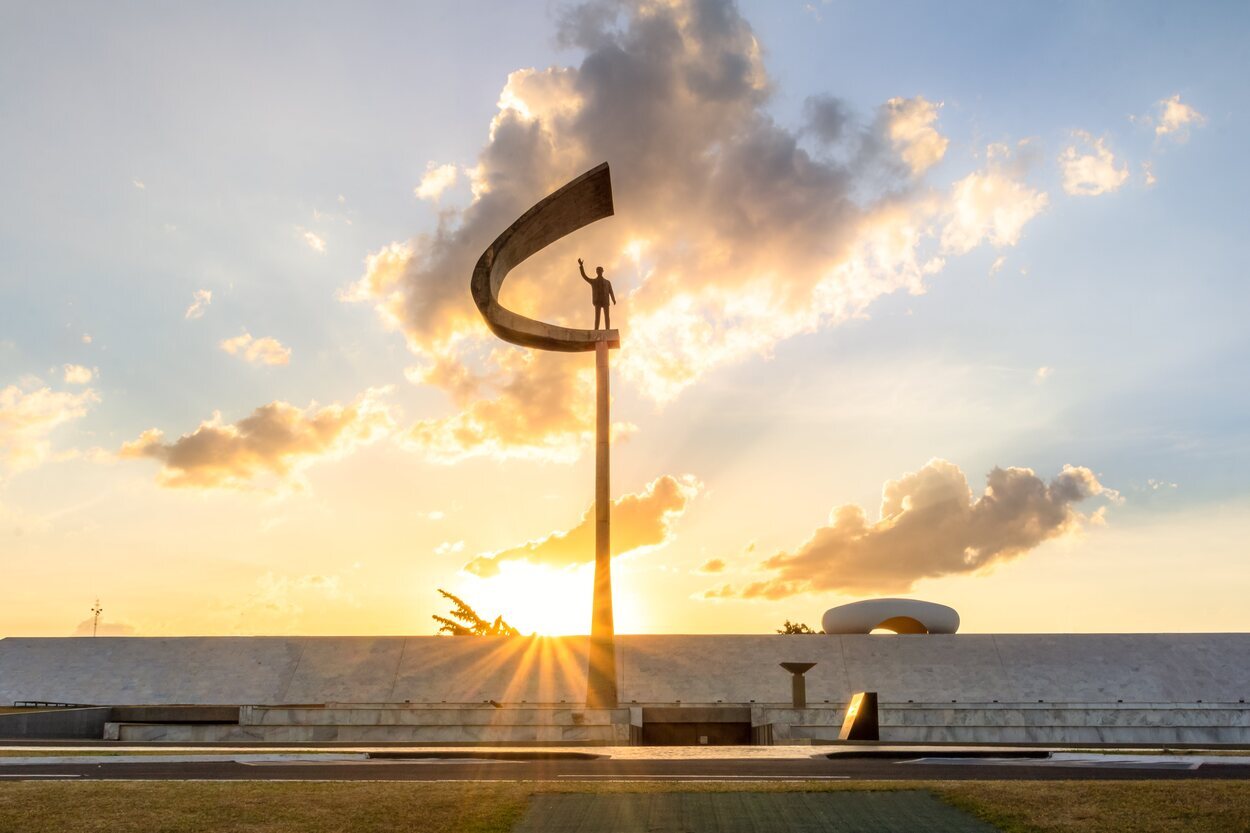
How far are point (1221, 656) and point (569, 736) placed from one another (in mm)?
21767

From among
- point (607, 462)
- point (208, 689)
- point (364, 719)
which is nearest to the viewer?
point (364, 719)

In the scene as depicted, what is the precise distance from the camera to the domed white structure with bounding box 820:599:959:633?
114 feet

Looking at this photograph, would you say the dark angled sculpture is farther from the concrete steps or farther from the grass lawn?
the grass lawn

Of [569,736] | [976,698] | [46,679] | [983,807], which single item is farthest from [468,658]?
[983,807]

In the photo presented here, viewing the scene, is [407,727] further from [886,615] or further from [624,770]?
[886,615]

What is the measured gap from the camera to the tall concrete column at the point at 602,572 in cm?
2695

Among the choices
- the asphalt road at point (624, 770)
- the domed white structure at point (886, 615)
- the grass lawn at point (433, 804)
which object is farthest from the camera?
the domed white structure at point (886, 615)

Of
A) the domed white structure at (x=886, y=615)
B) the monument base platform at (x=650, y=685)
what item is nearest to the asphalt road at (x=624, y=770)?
the monument base platform at (x=650, y=685)

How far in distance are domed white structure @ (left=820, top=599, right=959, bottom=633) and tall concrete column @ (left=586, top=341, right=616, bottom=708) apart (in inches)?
383

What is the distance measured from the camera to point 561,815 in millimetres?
8469

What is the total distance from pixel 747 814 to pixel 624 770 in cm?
454

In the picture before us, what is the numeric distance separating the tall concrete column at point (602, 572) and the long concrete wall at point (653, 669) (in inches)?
126

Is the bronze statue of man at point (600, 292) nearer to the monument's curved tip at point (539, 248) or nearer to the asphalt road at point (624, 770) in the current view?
the monument's curved tip at point (539, 248)

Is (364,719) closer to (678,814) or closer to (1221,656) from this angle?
(678,814)
